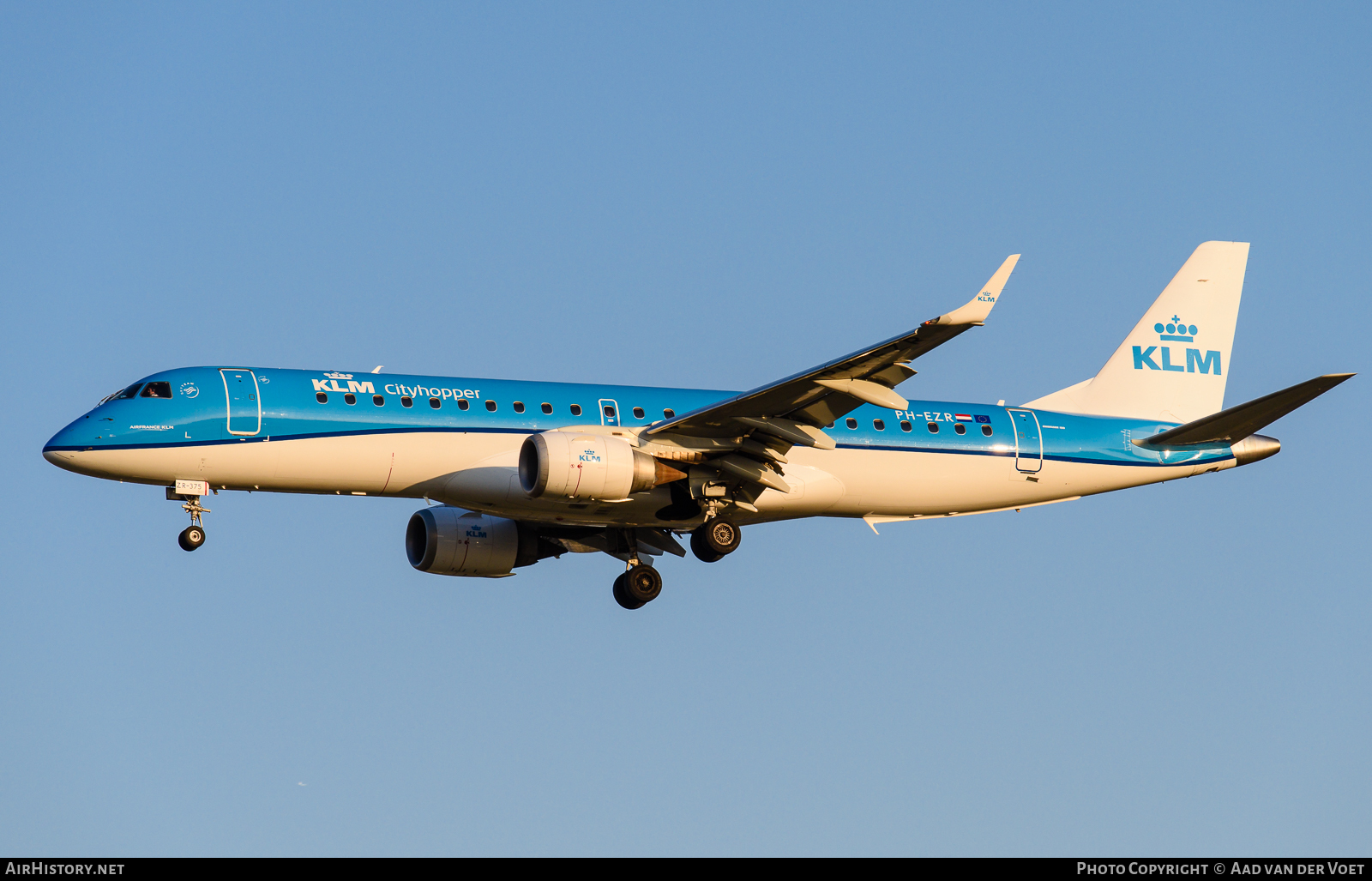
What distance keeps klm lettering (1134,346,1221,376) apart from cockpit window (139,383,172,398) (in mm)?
22368

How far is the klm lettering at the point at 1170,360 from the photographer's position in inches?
1655

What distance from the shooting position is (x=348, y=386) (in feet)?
115

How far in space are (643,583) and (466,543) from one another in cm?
435

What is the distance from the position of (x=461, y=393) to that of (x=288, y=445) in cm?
367

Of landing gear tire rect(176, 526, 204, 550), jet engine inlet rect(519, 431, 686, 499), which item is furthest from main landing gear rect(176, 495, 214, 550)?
jet engine inlet rect(519, 431, 686, 499)

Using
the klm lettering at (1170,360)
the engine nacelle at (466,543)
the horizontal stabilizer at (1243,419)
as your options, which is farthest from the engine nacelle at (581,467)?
the klm lettering at (1170,360)

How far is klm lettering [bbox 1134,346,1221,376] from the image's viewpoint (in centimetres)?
4203

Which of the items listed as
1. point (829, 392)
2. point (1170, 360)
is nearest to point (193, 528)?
point (829, 392)

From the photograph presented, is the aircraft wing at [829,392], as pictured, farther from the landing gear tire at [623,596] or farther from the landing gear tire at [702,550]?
the landing gear tire at [623,596]

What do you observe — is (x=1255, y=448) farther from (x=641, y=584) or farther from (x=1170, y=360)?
(x=641, y=584)

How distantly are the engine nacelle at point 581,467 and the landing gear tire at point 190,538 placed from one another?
647 centimetres

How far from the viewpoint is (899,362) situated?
105 ft

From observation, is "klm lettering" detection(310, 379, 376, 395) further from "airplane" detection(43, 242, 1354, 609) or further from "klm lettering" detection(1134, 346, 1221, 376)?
"klm lettering" detection(1134, 346, 1221, 376)

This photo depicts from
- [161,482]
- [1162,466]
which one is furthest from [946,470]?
[161,482]
